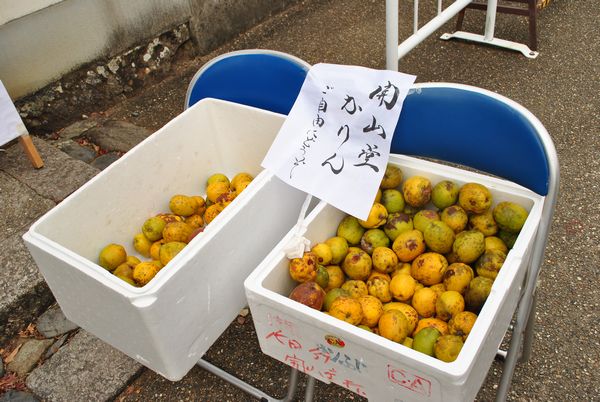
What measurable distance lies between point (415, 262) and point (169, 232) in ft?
2.39

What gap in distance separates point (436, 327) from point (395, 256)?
25cm

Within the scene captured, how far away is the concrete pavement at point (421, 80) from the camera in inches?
79.3

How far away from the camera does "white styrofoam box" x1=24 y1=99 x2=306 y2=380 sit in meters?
1.21

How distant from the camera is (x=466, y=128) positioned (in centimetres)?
147

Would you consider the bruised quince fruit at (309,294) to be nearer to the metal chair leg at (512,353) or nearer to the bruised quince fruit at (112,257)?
the metal chair leg at (512,353)

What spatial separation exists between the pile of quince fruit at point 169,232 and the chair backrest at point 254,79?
287 millimetres

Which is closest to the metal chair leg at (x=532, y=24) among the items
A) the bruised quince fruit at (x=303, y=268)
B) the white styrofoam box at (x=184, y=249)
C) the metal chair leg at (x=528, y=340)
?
the metal chair leg at (x=528, y=340)

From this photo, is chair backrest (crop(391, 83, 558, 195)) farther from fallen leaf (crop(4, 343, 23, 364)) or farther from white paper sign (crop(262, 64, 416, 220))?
fallen leaf (crop(4, 343, 23, 364))

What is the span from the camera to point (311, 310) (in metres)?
1.10

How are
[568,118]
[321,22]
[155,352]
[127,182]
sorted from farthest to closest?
[321,22]
[568,118]
[127,182]
[155,352]

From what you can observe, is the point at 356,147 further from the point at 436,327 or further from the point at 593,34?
the point at 593,34

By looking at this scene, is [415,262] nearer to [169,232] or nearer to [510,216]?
[510,216]

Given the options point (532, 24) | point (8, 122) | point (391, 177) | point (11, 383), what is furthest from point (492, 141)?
point (532, 24)

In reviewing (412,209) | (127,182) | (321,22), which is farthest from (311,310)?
(321,22)
